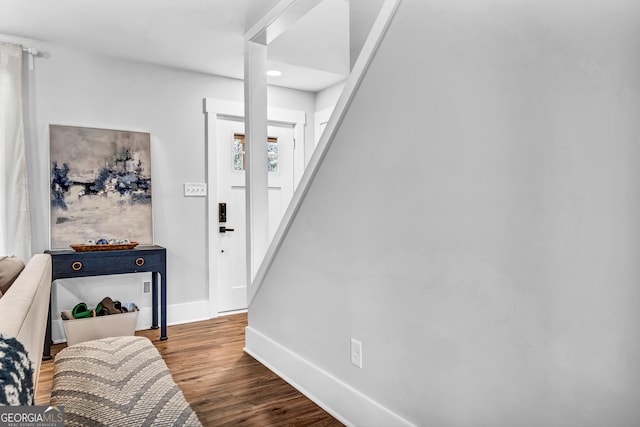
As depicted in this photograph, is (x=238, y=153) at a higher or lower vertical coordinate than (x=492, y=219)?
higher

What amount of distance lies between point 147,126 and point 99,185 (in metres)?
0.63

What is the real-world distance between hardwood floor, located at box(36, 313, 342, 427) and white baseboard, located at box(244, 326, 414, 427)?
41mm

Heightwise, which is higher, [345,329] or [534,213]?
[534,213]

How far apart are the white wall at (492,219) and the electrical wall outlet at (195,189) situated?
210 cm

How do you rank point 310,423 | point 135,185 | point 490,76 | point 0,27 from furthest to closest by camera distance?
point 135,185, point 0,27, point 310,423, point 490,76

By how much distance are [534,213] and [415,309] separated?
60 centimetres

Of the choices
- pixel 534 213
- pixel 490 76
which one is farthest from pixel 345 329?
pixel 490 76

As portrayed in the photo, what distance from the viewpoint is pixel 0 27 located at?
117 inches

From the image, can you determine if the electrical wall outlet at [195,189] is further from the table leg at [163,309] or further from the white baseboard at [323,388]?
the white baseboard at [323,388]

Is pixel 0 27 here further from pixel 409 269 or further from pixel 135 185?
pixel 409 269

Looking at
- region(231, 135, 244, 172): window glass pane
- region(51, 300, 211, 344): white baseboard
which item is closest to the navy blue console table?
region(51, 300, 211, 344): white baseboard

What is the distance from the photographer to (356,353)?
1.97m

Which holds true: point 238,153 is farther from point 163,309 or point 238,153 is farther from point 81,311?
point 81,311

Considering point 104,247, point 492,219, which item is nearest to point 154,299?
point 104,247
